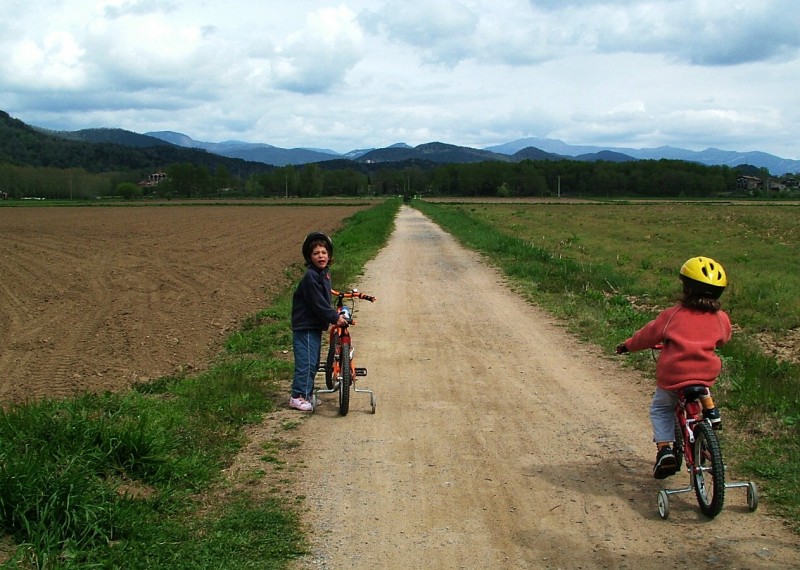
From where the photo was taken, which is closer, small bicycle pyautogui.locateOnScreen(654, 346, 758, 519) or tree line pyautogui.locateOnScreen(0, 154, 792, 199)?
small bicycle pyautogui.locateOnScreen(654, 346, 758, 519)

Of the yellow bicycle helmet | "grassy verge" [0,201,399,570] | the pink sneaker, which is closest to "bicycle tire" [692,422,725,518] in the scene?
the yellow bicycle helmet

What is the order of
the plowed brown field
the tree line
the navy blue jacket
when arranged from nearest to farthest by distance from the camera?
1. the navy blue jacket
2. the plowed brown field
3. the tree line

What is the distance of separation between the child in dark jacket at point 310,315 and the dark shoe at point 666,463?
10.1 feet

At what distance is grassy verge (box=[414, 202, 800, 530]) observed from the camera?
5.83 m

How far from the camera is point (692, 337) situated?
16.0 ft

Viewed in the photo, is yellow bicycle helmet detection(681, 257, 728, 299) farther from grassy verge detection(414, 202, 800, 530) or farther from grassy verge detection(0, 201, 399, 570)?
grassy verge detection(0, 201, 399, 570)

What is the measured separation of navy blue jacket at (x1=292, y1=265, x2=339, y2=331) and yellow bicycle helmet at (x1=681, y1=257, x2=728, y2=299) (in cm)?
324

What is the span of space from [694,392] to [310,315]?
362cm

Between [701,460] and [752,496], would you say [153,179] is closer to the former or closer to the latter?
[701,460]

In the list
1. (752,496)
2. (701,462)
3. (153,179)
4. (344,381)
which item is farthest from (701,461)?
(153,179)

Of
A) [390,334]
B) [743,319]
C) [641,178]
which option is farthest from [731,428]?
[641,178]

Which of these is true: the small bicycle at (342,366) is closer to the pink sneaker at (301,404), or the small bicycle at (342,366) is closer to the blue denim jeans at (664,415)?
the pink sneaker at (301,404)

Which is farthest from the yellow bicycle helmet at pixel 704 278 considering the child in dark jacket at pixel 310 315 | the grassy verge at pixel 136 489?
the child in dark jacket at pixel 310 315

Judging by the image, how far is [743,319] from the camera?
476 inches
